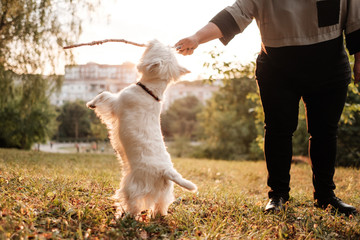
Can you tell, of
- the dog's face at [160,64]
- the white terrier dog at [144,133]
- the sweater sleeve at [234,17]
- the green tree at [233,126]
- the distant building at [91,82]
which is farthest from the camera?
the distant building at [91,82]

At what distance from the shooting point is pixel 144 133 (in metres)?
2.49

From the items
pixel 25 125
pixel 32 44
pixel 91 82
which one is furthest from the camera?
pixel 91 82

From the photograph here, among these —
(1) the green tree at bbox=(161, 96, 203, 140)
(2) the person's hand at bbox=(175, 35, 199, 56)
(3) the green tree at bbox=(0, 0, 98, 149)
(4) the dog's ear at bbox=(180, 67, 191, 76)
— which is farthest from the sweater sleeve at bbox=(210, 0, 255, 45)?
(1) the green tree at bbox=(161, 96, 203, 140)

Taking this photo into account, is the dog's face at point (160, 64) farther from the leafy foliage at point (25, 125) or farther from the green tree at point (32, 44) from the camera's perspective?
the leafy foliage at point (25, 125)

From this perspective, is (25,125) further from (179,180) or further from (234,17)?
(179,180)

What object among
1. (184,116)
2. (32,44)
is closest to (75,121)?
(184,116)

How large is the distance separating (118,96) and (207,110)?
31.0 metres

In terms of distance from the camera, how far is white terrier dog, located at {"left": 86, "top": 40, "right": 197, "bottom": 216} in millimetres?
2438

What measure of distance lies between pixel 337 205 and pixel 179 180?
1781 millimetres

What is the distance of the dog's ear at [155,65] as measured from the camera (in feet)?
8.26

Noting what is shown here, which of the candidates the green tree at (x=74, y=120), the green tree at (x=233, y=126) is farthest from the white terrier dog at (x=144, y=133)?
the green tree at (x=74, y=120)

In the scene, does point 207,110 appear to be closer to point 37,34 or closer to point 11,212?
point 37,34

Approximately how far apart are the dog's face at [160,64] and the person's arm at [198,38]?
0.39 ft

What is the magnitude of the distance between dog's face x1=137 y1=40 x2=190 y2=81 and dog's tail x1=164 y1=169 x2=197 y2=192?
83cm
